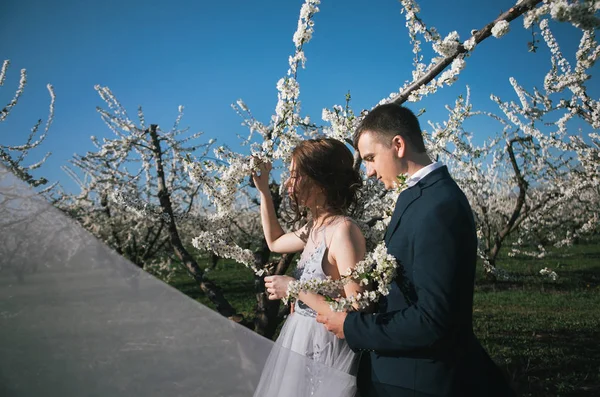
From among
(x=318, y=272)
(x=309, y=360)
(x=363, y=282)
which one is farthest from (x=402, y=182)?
(x=309, y=360)

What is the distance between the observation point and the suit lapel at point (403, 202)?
1.92 metres

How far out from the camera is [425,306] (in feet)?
5.51

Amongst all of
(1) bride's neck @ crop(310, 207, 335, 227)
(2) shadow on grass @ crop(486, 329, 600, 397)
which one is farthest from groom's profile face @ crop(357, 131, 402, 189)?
(2) shadow on grass @ crop(486, 329, 600, 397)

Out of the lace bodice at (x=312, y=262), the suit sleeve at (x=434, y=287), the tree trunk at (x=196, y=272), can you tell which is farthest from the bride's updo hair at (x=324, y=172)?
the tree trunk at (x=196, y=272)

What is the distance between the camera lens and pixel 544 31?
6816 millimetres

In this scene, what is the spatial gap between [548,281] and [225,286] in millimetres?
9293

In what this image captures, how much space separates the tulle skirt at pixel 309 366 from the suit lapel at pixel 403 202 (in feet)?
2.05

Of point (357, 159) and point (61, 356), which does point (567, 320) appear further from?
point (61, 356)

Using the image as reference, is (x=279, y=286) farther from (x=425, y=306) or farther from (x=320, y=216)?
(x=425, y=306)

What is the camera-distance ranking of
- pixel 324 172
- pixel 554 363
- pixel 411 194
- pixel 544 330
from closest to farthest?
pixel 411 194 → pixel 324 172 → pixel 554 363 → pixel 544 330

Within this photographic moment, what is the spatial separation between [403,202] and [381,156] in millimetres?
236

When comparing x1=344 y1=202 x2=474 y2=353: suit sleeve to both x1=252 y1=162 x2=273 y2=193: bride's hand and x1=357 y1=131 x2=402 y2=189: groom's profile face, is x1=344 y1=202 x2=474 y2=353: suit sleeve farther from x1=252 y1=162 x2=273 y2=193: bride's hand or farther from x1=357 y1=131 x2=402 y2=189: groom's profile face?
x1=252 y1=162 x2=273 y2=193: bride's hand

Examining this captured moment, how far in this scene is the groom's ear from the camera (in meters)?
2.03

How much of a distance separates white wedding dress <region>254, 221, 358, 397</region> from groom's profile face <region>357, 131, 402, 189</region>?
1.56 ft
